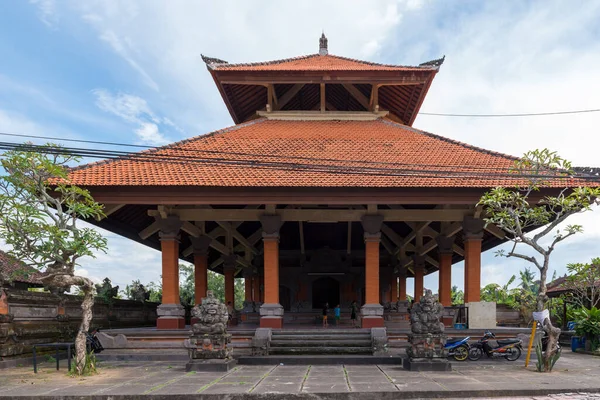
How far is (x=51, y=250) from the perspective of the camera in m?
9.62

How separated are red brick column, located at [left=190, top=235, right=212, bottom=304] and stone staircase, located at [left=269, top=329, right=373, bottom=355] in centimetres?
529

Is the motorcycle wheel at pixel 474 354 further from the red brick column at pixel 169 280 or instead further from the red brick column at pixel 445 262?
the red brick column at pixel 169 280

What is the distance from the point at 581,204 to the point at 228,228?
37.3 feet

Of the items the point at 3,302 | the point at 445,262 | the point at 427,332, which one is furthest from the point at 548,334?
the point at 3,302

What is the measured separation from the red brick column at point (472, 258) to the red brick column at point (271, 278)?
17.6 feet

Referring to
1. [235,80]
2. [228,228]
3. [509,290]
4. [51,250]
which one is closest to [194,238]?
[228,228]

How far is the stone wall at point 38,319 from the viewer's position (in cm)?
1209

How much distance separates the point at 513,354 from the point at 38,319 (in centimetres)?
1262

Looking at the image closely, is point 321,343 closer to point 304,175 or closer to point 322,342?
point 322,342

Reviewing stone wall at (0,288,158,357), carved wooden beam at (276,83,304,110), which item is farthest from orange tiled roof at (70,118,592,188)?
stone wall at (0,288,158,357)

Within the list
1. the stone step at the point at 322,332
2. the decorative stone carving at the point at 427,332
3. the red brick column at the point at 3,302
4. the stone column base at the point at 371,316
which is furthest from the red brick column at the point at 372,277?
the red brick column at the point at 3,302

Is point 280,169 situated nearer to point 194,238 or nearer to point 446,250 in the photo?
point 194,238

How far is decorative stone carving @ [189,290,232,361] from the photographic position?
34.8 feet

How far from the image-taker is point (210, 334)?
1073 centimetres
